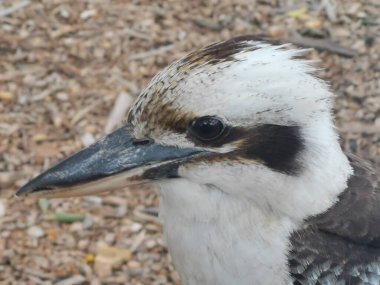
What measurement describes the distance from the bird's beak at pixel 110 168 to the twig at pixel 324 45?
2.68 m

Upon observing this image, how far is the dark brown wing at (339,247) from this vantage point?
3.33m

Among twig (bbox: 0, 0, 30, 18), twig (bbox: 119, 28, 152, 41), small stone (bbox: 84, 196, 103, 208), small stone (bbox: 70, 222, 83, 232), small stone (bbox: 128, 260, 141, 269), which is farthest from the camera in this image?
twig (bbox: 0, 0, 30, 18)

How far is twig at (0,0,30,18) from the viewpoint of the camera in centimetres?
615

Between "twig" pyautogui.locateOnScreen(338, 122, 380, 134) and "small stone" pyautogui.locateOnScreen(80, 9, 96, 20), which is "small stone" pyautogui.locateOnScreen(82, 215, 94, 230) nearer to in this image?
"twig" pyautogui.locateOnScreen(338, 122, 380, 134)

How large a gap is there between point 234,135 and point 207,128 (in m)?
0.10

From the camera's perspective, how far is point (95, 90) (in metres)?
5.66

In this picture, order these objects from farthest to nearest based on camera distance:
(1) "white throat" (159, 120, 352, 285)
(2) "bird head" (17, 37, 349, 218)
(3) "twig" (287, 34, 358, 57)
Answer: (3) "twig" (287, 34, 358, 57) → (1) "white throat" (159, 120, 352, 285) → (2) "bird head" (17, 37, 349, 218)

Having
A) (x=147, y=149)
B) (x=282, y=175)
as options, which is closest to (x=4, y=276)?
(x=147, y=149)

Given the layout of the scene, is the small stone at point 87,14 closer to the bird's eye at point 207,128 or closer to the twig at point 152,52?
the twig at point 152,52

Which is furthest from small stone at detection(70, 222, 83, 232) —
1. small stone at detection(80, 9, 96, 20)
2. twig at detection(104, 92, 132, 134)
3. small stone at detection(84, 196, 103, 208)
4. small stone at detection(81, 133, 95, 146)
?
small stone at detection(80, 9, 96, 20)

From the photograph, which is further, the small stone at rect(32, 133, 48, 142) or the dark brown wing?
the small stone at rect(32, 133, 48, 142)

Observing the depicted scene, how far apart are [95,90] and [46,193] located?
231 centimetres

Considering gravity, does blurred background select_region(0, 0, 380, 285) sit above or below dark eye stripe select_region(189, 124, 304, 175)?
below

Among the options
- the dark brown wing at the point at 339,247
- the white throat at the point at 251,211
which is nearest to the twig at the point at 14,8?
the white throat at the point at 251,211
